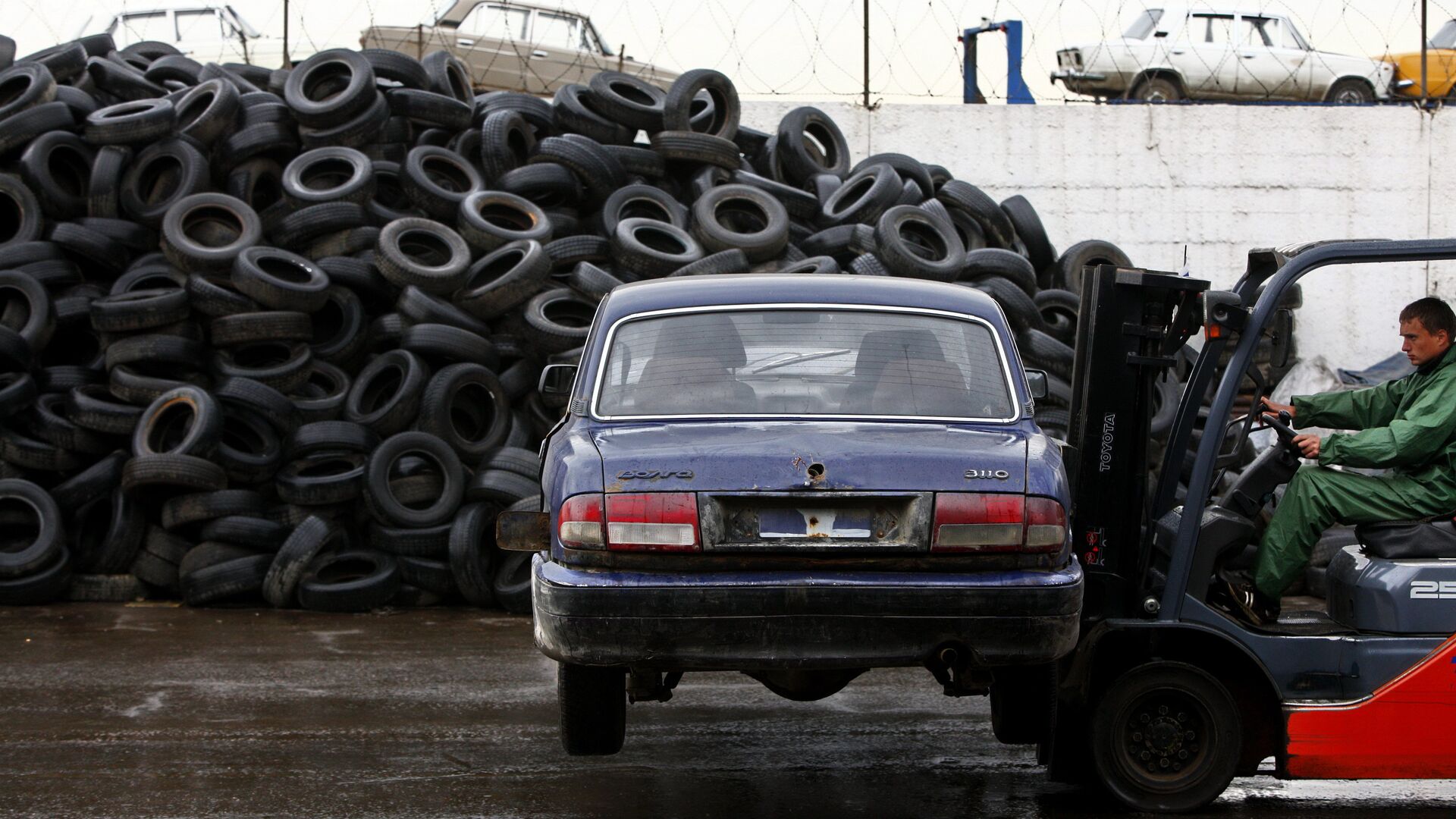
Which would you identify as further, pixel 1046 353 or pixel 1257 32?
pixel 1257 32

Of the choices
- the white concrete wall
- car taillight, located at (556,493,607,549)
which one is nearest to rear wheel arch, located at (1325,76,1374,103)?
the white concrete wall

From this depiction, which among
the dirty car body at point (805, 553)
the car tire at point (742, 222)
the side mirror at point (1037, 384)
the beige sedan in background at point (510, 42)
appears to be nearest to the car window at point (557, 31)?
the beige sedan in background at point (510, 42)

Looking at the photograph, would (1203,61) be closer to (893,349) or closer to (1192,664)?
(893,349)

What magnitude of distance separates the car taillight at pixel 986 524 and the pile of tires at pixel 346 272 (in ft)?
16.2

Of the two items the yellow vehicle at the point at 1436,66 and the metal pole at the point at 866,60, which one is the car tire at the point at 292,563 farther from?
the yellow vehicle at the point at 1436,66

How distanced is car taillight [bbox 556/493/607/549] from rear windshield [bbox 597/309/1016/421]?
2.26 feet

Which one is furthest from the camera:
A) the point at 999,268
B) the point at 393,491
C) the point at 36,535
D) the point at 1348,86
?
the point at 1348,86

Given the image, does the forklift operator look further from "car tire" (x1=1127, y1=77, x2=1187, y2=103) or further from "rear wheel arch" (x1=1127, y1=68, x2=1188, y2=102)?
"rear wheel arch" (x1=1127, y1=68, x2=1188, y2=102)

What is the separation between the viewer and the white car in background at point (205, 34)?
58.2ft

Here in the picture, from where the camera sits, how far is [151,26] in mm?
18094

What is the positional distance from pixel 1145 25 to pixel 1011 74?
2271 millimetres

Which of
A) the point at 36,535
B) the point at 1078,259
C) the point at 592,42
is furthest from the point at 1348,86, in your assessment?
the point at 36,535

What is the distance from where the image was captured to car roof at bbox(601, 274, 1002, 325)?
557cm

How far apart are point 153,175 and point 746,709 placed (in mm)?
7700
